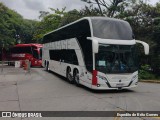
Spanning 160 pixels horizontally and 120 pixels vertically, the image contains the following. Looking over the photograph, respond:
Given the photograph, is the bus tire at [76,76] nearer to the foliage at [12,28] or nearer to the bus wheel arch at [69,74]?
the bus wheel arch at [69,74]

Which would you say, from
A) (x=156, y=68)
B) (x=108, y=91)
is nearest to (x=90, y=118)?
(x=108, y=91)

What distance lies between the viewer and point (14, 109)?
974cm

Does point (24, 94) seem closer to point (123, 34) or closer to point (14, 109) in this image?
point (14, 109)

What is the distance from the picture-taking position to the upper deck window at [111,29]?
538 inches

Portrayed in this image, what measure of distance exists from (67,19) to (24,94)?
955 inches

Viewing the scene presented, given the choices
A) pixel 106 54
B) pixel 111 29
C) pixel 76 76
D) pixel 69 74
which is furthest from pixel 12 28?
pixel 106 54

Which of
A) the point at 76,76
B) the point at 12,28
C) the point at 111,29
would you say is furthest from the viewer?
the point at 12,28

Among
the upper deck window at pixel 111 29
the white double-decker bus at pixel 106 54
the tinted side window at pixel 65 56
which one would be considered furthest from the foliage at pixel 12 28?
the upper deck window at pixel 111 29

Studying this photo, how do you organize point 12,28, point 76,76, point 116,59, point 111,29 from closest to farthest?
point 116,59 < point 111,29 < point 76,76 < point 12,28

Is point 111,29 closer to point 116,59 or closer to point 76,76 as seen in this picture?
point 116,59

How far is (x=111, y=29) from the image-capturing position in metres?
14.0

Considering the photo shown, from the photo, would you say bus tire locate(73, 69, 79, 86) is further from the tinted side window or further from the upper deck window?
the upper deck window

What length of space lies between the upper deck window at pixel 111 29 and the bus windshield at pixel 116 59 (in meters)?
0.56

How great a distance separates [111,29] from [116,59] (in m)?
1.62
